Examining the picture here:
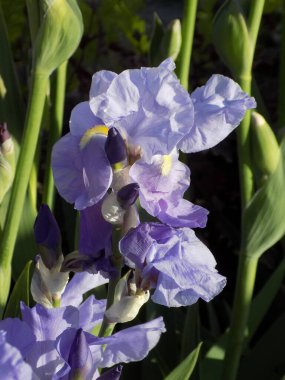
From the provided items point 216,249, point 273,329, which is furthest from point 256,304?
point 216,249

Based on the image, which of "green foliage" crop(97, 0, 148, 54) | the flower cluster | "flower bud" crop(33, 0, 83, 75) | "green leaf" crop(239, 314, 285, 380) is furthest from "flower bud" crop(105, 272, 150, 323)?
"green foliage" crop(97, 0, 148, 54)

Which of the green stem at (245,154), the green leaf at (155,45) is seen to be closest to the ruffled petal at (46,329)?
the green stem at (245,154)

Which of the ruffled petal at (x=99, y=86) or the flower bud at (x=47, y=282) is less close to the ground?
the ruffled petal at (x=99, y=86)

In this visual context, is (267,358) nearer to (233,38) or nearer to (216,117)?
(233,38)

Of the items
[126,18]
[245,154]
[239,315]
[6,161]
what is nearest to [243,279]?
[239,315]

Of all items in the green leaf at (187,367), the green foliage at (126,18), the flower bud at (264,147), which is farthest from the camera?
the green foliage at (126,18)

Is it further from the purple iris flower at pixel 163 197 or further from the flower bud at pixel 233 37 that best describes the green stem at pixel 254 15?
the purple iris flower at pixel 163 197
